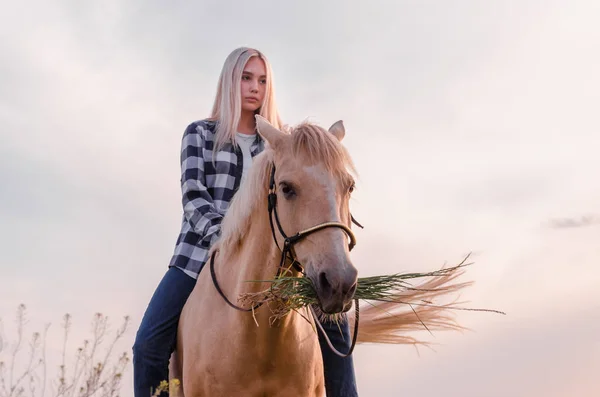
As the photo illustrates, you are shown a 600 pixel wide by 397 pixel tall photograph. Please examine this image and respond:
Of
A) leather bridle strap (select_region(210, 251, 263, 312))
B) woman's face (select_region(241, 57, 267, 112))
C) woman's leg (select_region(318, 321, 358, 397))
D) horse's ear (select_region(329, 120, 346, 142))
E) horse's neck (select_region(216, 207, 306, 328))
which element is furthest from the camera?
woman's face (select_region(241, 57, 267, 112))

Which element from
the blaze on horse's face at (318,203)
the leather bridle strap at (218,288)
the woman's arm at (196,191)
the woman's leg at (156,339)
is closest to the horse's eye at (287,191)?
the blaze on horse's face at (318,203)

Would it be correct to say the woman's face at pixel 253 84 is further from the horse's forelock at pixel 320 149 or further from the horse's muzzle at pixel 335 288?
the horse's muzzle at pixel 335 288

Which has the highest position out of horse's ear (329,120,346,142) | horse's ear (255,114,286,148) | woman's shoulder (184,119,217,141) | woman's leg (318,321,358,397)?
woman's shoulder (184,119,217,141)

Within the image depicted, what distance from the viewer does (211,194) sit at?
16.4 feet

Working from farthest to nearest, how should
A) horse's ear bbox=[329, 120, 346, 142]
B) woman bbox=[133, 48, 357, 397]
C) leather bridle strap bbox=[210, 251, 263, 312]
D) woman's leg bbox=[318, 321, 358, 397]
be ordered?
woman bbox=[133, 48, 357, 397], woman's leg bbox=[318, 321, 358, 397], horse's ear bbox=[329, 120, 346, 142], leather bridle strap bbox=[210, 251, 263, 312]

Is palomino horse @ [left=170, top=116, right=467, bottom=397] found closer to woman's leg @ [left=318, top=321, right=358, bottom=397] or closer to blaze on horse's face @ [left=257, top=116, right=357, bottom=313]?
blaze on horse's face @ [left=257, top=116, right=357, bottom=313]

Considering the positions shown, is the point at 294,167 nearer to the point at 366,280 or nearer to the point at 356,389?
the point at 366,280

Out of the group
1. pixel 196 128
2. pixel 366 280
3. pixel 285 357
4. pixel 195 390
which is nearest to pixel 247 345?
pixel 285 357

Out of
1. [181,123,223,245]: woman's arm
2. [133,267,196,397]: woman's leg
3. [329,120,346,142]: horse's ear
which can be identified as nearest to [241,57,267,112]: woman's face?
[181,123,223,245]: woman's arm

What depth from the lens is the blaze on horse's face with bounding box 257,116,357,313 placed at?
10.3 feet

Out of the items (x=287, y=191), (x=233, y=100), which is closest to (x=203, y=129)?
(x=233, y=100)

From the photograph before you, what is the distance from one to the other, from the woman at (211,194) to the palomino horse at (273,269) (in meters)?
0.17

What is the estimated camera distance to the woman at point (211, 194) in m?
4.54

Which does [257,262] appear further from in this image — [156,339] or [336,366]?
[156,339]
